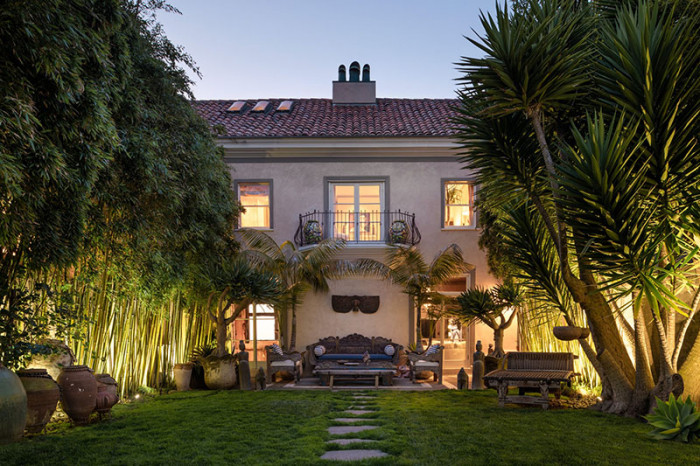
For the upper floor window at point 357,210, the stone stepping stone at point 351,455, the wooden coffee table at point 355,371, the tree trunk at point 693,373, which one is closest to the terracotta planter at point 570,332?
the tree trunk at point 693,373

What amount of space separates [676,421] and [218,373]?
26.8ft

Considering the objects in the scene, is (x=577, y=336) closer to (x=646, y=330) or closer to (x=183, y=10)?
(x=646, y=330)

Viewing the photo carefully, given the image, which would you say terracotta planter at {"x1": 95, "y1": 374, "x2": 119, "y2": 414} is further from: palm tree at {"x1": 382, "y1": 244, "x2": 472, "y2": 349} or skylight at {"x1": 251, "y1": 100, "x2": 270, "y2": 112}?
skylight at {"x1": 251, "y1": 100, "x2": 270, "y2": 112}

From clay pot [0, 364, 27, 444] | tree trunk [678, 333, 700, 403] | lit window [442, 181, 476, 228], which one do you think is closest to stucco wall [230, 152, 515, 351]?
lit window [442, 181, 476, 228]

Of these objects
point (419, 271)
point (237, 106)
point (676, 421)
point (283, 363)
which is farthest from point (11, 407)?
point (237, 106)

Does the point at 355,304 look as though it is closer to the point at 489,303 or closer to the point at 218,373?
the point at 218,373

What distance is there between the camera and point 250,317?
590 inches

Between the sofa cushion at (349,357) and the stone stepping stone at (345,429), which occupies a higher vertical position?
the sofa cushion at (349,357)

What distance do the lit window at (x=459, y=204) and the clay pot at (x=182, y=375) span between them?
745cm

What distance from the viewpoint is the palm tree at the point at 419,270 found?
13430 mm

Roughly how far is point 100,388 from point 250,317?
24.4ft

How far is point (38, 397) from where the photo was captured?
21.1ft

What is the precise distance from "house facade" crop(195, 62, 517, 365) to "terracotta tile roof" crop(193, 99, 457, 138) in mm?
83

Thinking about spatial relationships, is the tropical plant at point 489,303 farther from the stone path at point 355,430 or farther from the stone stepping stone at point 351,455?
the stone stepping stone at point 351,455
